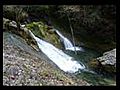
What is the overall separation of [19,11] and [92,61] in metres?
6.45

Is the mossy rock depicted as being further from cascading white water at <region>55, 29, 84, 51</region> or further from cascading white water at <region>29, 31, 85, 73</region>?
cascading white water at <region>55, 29, 84, 51</region>

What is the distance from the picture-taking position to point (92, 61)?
13836 mm

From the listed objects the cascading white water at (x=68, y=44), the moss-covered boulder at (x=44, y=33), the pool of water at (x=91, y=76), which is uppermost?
the moss-covered boulder at (x=44, y=33)

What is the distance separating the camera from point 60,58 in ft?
45.3

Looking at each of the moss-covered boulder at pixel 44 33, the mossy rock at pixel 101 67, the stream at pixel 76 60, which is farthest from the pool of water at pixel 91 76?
the moss-covered boulder at pixel 44 33

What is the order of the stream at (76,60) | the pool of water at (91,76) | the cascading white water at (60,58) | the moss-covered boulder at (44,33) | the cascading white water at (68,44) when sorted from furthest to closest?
1. the cascading white water at (68,44)
2. the moss-covered boulder at (44,33)
3. the cascading white water at (60,58)
4. the stream at (76,60)
5. the pool of water at (91,76)

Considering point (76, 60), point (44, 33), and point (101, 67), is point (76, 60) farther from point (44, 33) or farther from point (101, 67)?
point (44, 33)

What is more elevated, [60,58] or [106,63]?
[60,58]

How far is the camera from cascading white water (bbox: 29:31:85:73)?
41.2 feet

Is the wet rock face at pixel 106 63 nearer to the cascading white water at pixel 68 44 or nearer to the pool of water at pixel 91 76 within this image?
the pool of water at pixel 91 76

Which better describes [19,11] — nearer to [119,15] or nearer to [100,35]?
[100,35]

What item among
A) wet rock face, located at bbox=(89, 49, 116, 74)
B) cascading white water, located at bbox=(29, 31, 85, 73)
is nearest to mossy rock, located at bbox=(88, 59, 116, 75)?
wet rock face, located at bbox=(89, 49, 116, 74)

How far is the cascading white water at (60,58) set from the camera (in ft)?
41.2

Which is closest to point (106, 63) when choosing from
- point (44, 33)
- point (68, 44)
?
point (68, 44)
